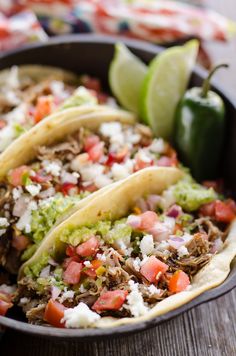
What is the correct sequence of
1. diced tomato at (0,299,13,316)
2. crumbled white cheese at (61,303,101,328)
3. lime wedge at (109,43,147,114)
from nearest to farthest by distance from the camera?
crumbled white cheese at (61,303,101,328)
diced tomato at (0,299,13,316)
lime wedge at (109,43,147,114)

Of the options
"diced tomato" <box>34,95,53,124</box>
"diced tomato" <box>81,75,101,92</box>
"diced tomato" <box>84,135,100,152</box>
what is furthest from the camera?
"diced tomato" <box>81,75,101,92</box>

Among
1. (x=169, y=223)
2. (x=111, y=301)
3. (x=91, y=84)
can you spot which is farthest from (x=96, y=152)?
(x=111, y=301)

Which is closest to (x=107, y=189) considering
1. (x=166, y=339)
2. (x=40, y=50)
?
(x=166, y=339)

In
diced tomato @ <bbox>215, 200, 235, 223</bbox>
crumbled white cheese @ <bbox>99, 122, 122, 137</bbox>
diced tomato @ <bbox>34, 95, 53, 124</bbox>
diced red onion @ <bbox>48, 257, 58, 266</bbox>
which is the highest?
diced tomato @ <bbox>34, 95, 53, 124</bbox>

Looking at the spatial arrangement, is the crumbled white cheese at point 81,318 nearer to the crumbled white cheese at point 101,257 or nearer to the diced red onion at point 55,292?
the diced red onion at point 55,292

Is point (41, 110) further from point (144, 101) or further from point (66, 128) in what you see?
point (144, 101)

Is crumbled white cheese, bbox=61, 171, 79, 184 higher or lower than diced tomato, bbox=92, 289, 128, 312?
higher

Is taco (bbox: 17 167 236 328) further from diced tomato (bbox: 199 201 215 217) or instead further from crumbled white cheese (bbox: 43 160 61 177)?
crumbled white cheese (bbox: 43 160 61 177)

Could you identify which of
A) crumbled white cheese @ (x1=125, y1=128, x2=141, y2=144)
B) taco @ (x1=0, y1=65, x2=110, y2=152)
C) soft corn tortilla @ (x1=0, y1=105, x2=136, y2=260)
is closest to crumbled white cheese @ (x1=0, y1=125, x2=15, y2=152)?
taco @ (x1=0, y1=65, x2=110, y2=152)
